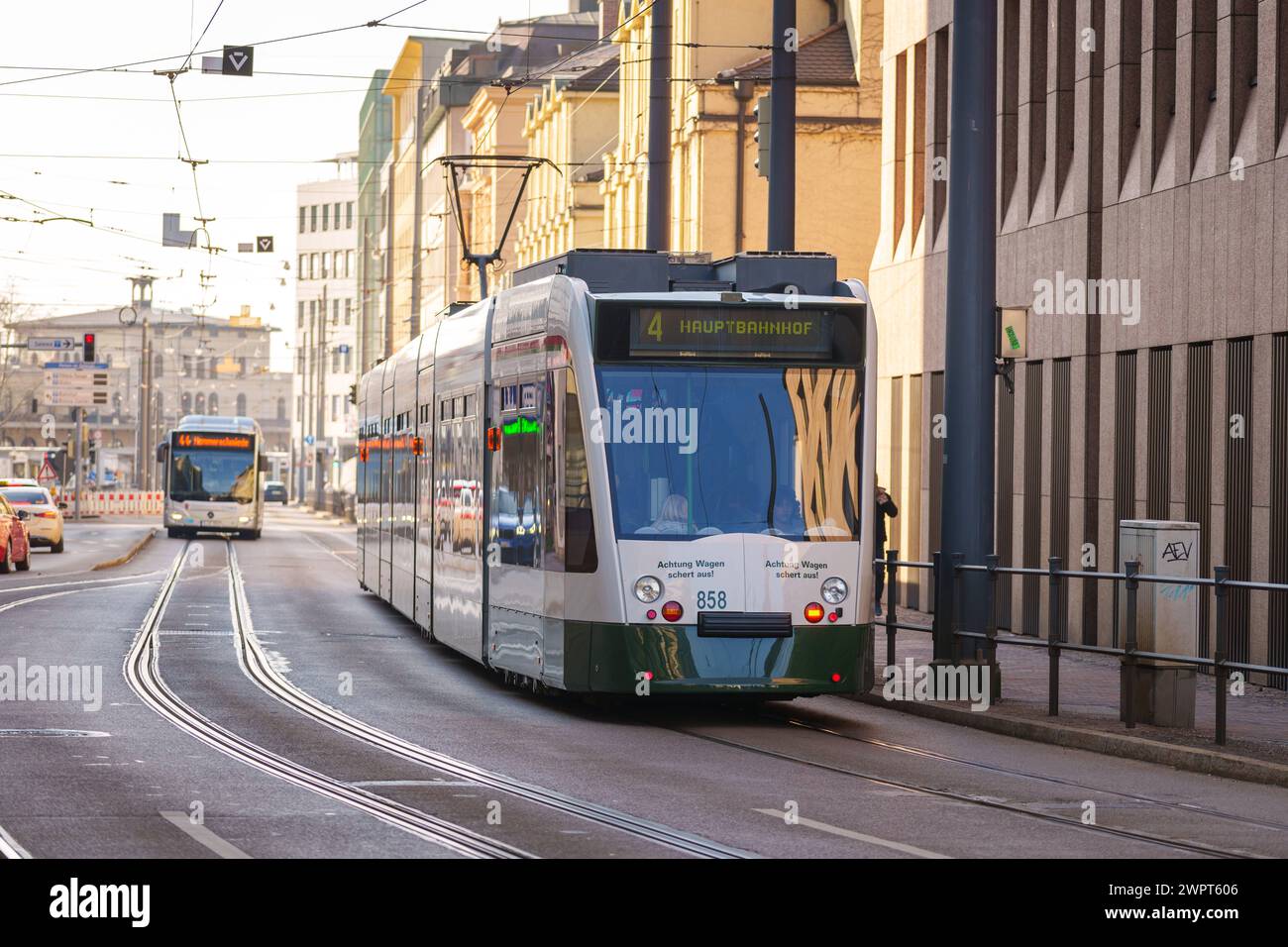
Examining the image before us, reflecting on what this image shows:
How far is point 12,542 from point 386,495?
641 inches

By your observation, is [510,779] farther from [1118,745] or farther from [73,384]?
[73,384]

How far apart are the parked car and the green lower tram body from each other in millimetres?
38282

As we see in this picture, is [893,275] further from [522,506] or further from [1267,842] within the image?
[1267,842]

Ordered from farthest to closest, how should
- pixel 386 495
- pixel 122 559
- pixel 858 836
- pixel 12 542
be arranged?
pixel 122 559 → pixel 12 542 → pixel 386 495 → pixel 858 836

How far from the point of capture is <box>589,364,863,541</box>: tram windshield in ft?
50.2

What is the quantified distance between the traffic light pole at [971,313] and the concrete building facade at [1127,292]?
34cm

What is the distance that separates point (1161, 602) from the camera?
15.2m

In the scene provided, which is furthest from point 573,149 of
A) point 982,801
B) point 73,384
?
point 982,801

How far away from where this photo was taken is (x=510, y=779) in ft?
40.9

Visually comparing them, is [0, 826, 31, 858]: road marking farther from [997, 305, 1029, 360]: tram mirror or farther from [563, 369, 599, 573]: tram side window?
[997, 305, 1029, 360]: tram mirror

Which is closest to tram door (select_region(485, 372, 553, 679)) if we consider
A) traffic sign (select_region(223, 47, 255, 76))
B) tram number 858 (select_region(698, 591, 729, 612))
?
tram number 858 (select_region(698, 591, 729, 612))

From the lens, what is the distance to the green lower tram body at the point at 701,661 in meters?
15.2

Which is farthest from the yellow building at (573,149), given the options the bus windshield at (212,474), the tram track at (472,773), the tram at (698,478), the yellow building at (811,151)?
the tram at (698,478)
